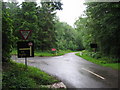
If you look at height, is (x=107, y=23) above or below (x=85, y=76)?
above

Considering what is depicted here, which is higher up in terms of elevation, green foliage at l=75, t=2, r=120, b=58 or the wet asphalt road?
green foliage at l=75, t=2, r=120, b=58

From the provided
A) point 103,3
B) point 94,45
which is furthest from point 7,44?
point 94,45

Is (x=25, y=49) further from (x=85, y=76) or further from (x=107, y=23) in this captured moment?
(x=107, y=23)

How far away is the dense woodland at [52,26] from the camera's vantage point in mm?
8398

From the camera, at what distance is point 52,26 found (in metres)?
31.0

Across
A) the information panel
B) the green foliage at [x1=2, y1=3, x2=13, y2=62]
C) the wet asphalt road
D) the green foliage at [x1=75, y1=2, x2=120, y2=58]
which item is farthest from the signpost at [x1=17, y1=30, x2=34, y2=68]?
the green foliage at [x1=75, y1=2, x2=120, y2=58]

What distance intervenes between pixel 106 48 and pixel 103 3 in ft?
21.6

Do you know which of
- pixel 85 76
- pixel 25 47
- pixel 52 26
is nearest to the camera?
pixel 25 47

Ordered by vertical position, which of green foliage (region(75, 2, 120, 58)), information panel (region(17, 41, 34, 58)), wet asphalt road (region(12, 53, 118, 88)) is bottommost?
wet asphalt road (region(12, 53, 118, 88))

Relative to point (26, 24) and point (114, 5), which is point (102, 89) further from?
point (26, 24)

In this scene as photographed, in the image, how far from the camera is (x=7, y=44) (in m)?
8.05

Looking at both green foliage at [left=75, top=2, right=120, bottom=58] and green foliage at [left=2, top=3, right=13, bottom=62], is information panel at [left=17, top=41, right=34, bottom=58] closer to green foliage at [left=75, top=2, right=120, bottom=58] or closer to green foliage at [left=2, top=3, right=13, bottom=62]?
green foliage at [left=2, top=3, right=13, bottom=62]

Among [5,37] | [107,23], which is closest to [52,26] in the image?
[107,23]

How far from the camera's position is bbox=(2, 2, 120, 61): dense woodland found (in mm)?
8398
